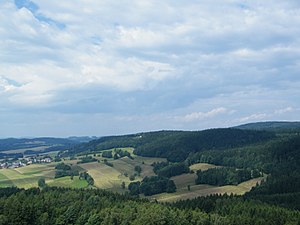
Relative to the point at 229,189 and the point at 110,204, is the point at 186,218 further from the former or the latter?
the point at 229,189

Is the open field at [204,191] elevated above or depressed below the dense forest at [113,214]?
below

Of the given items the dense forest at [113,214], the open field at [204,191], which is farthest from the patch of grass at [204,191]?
the dense forest at [113,214]

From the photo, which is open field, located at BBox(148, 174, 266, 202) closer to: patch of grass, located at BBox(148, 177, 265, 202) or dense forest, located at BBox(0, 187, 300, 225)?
patch of grass, located at BBox(148, 177, 265, 202)

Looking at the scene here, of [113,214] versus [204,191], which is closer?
[113,214]

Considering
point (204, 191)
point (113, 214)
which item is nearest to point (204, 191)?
point (204, 191)

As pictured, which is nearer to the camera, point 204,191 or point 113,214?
point 113,214

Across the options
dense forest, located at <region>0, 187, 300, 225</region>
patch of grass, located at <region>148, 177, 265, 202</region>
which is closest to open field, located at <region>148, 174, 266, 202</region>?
patch of grass, located at <region>148, 177, 265, 202</region>

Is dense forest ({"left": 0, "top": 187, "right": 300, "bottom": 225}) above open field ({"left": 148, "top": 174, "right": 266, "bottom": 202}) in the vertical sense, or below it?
above

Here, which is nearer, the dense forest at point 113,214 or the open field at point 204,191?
the dense forest at point 113,214

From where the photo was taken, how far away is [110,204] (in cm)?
10988

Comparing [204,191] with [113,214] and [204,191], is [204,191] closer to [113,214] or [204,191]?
[204,191]

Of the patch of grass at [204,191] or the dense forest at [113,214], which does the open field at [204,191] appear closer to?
the patch of grass at [204,191]

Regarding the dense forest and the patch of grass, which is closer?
the dense forest

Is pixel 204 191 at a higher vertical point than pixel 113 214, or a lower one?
lower
